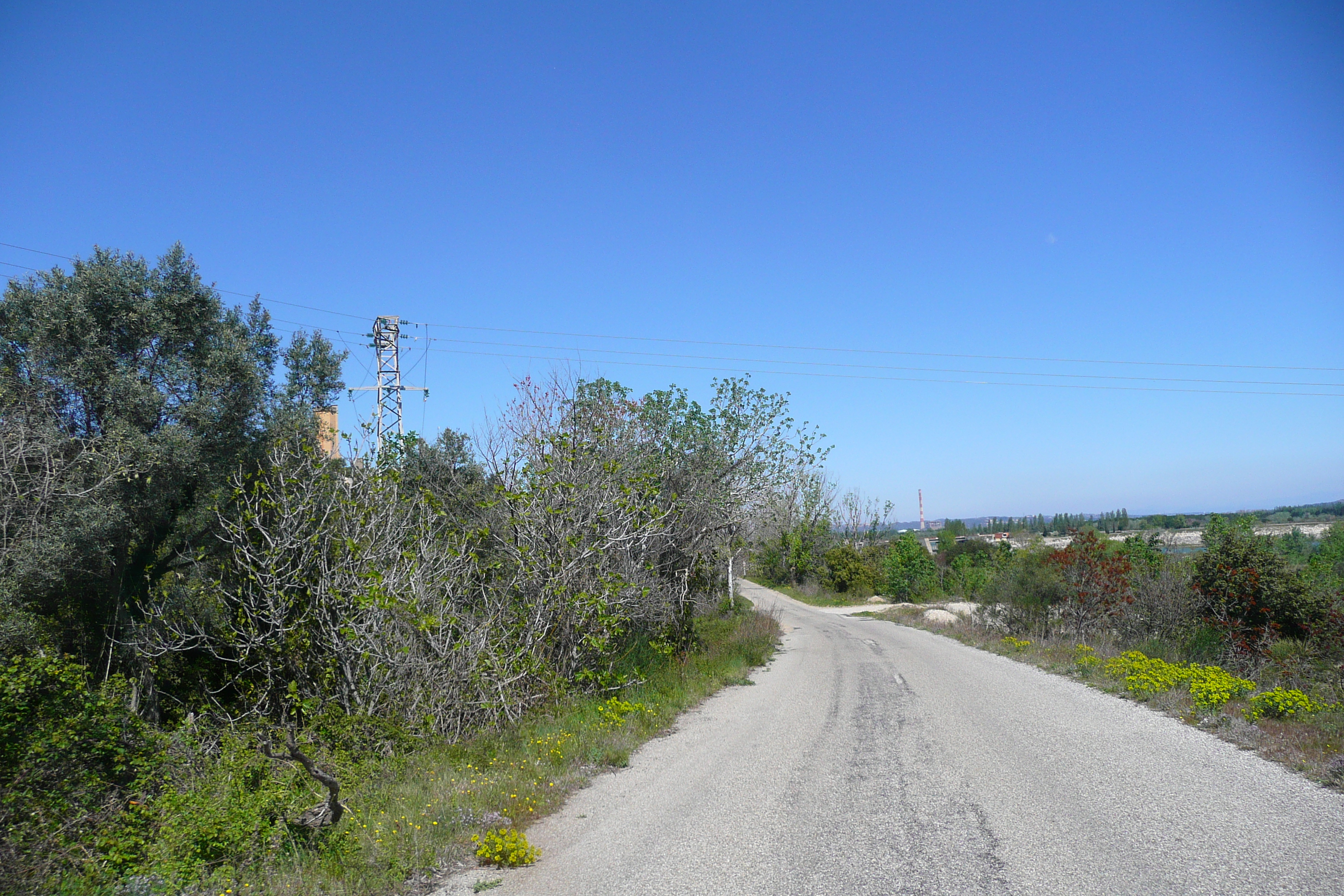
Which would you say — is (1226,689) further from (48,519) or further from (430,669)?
(48,519)

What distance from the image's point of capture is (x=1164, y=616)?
→ 774 inches

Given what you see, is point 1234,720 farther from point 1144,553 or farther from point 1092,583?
point 1144,553

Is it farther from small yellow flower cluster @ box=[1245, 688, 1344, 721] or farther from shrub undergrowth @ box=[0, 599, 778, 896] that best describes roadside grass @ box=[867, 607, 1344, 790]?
shrub undergrowth @ box=[0, 599, 778, 896]

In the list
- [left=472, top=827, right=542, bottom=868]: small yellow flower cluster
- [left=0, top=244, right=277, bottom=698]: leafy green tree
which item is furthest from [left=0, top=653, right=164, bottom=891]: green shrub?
[left=0, top=244, right=277, bottom=698]: leafy green tree

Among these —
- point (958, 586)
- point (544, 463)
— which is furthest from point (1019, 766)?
point (958, 586)

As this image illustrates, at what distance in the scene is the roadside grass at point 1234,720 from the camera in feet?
23.4

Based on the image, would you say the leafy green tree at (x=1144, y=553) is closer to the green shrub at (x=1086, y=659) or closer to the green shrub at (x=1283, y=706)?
the green shrub at (x=1086, y=659)

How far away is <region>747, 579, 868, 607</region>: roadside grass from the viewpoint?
151ft

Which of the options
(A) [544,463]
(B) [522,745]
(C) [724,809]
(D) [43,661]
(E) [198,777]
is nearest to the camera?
(D) [43,661]

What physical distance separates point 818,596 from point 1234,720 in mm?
42651

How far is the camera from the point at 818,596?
167ft

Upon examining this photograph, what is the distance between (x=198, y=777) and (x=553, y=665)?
5.04 meters

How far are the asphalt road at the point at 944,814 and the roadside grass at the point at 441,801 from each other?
0.34 meters

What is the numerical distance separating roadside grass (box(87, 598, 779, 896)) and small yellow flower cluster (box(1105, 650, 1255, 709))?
269 inches
